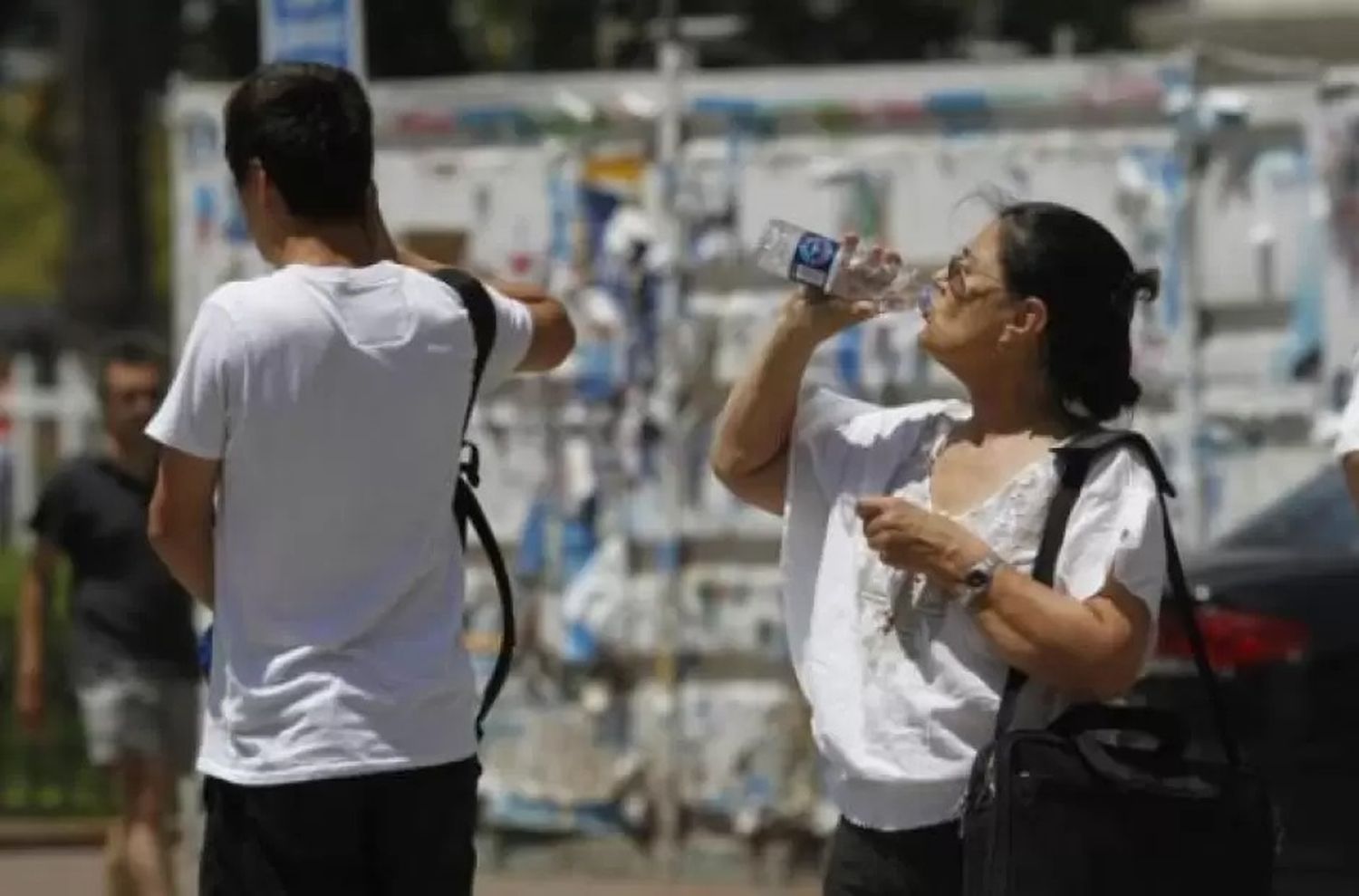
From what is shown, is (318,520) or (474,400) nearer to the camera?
(318,520)

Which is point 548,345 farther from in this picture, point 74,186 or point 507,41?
point 507,41

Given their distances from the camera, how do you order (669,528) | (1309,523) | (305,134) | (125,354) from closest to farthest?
(305,134), (1309,523), (125,354), (669,528)

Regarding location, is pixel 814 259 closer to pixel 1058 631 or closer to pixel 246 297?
pixel 1058 631

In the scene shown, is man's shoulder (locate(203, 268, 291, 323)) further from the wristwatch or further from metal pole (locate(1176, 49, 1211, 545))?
metal pole (locate(1176, 49, 1211, 545))

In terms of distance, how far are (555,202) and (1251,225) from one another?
7.08 ft

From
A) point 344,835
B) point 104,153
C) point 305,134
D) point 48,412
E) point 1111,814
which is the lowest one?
point 104,153

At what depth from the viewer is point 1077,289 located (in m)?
4.29

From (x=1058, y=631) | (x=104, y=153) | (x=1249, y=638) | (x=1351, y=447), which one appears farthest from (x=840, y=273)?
(x=104, y=153)

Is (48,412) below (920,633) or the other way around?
below

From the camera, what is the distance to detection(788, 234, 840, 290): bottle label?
4.35 meters

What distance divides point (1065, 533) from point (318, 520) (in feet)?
3.41

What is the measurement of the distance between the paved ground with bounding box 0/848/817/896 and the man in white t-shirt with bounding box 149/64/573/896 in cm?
522

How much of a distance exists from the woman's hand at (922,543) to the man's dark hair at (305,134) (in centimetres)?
89

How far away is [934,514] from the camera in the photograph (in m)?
4.23
